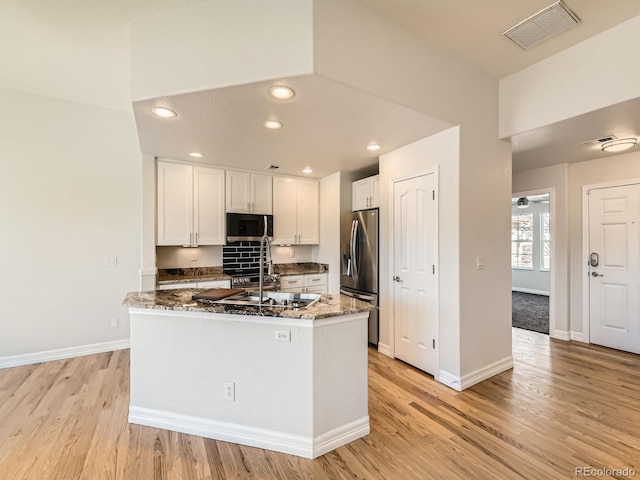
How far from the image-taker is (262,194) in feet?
14.4

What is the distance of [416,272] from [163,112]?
108 inches

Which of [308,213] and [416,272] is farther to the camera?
[308,213]

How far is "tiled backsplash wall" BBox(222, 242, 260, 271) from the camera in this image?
449 cm

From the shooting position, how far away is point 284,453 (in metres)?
1.90

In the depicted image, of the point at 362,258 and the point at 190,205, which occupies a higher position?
the point at 190,205

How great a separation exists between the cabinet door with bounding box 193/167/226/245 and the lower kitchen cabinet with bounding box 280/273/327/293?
1046 millimetres

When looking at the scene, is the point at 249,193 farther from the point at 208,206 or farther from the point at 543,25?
the point at 543,25

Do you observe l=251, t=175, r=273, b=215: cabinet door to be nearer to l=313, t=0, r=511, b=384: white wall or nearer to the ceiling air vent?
l=313, t=0, r=511, b=384: white wall

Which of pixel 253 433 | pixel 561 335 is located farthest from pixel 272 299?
pixel 561 335

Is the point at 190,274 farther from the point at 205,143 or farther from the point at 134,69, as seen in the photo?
the point at 134,69

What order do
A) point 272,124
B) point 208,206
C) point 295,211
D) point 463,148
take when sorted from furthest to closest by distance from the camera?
1. point 295,211
2. point 208,206
3. point 463,148
4. point 272,124

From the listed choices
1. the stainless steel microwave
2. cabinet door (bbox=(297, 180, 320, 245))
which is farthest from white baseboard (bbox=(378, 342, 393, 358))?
the stainless steel microwave

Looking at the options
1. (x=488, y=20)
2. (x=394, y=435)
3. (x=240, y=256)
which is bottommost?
(x=394, y=435)

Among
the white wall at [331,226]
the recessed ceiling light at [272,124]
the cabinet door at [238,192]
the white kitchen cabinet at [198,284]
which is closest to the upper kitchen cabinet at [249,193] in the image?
the cabinet door at [238,192]
